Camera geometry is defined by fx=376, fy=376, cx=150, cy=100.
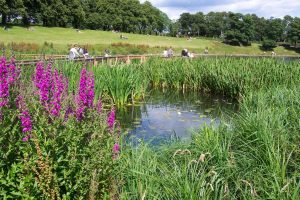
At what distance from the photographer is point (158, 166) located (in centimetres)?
540

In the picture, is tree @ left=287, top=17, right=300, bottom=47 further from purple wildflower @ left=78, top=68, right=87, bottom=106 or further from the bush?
purple wildflower @ left=78, top=68, right=87, bottom=106

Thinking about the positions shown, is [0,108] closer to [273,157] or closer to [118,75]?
[273,157]

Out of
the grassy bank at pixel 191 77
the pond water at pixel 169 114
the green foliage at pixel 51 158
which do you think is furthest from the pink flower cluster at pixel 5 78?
the grassy bank at pixel 191 77

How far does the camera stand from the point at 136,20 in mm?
93188

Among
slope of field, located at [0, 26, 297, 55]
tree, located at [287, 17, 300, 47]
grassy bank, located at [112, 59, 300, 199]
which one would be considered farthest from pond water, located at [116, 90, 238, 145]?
tree, located at [287, 17, 300, 47]

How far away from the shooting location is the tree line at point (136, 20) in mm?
67625

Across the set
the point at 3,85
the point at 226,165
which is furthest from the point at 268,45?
the point at 3,85

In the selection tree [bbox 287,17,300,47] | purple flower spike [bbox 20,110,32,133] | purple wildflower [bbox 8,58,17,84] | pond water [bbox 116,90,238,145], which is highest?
tree [bbox 287,17,300,47]

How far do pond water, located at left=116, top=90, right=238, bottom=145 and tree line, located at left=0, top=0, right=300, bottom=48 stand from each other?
49.4 metres

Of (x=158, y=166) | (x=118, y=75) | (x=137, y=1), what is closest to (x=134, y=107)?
(x=118, y=75)

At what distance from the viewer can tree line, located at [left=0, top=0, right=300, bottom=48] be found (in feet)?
222

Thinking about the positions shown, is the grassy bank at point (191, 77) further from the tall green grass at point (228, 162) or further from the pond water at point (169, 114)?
the tall green grass at point (228, 162)

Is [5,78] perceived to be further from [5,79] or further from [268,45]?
[268,45]

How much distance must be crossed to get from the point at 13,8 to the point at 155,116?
5624 cm
